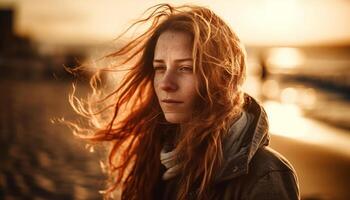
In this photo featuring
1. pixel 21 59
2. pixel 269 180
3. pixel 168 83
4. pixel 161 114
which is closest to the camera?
pixel 269 180

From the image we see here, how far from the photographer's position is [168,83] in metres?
2.20

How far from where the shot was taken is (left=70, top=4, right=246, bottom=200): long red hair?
2158mm

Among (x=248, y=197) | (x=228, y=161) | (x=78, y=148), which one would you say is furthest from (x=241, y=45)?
(x=78, y=148)

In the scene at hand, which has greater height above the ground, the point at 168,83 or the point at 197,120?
the point at 168,83

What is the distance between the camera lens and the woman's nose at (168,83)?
220 centimetres

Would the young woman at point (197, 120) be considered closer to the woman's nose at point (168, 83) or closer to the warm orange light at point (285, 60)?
the woman's nose at point (168, 83)

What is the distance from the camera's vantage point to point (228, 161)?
1994 millimetres

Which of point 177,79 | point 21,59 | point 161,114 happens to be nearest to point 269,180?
point 177,79

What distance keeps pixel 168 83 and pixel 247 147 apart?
504mm

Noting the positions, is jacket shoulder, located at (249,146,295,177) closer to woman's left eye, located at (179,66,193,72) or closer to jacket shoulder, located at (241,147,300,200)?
jacket shoulder, located at (241,147,300,200)

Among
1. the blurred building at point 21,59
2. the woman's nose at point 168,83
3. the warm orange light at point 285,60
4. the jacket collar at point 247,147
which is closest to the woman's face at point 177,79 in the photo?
the woman's nose at point 168,83

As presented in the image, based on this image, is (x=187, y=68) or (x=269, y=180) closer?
(x=269, y=180)

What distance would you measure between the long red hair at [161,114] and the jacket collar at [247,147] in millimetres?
82

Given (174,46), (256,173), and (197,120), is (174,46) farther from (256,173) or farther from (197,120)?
(256,173)
